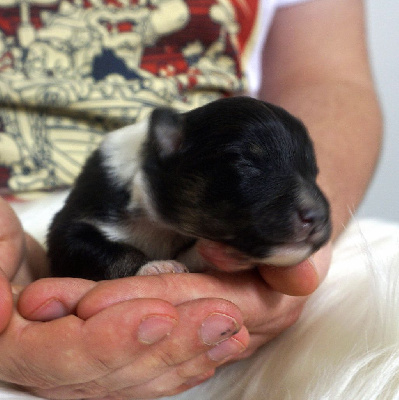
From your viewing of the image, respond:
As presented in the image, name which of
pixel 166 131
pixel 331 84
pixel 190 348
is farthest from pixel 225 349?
pixel 331 84

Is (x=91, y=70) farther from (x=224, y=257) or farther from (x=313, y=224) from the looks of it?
(x=313, y=224)

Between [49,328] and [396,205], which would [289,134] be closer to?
[49,328]

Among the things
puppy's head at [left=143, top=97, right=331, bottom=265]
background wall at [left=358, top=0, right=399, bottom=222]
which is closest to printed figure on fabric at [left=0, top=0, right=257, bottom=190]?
puppy's head at [left=143, top=97, right=331, bottom=265]

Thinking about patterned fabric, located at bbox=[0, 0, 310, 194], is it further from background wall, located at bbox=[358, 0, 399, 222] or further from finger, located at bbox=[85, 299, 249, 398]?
background wall, located at bbox=[358, 0, 399, 222]

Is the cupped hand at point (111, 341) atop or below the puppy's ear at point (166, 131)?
below

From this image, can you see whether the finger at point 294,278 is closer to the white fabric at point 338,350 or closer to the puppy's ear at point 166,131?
the white fabric at point 338,350

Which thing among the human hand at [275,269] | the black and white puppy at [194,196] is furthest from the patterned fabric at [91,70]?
the human hand at [275,269]

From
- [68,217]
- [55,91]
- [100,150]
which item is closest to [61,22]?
[55,91]
